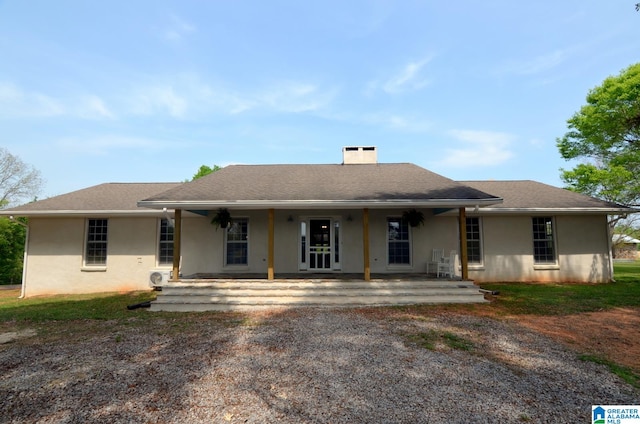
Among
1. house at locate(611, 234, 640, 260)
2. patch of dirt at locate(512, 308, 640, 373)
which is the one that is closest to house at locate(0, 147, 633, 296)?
patch of dirt at locate(512, 308, 640, 373)

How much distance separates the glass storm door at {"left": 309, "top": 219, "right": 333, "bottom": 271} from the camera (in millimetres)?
11531

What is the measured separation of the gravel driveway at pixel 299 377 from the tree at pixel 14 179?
2677 centimetres

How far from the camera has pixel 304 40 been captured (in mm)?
11164

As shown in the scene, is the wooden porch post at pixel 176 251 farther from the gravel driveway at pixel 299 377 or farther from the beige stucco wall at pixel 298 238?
the gravel driveway at pixel 299 377

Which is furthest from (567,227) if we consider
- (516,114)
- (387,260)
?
(387,260)

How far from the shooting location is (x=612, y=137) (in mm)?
16578

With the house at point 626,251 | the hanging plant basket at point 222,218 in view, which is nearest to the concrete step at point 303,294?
the hanging plant basket at point 222,218

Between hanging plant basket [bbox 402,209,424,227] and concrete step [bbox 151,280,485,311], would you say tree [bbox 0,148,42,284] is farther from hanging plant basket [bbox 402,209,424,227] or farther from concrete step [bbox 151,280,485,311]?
hanging plant basket [bbox 402,209,424,227]

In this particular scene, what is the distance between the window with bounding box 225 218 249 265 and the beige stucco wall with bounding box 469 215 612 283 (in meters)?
8.67

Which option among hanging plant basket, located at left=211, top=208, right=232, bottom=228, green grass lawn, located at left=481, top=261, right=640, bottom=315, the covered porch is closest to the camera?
green grass lawn, located at left=481, top=261, right=640, bottom=315

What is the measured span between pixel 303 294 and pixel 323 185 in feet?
12.8

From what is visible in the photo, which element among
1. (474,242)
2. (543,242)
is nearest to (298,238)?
(474,242)

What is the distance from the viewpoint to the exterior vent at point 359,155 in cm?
1445

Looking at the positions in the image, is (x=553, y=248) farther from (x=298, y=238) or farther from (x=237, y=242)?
(x=237, y=242)
